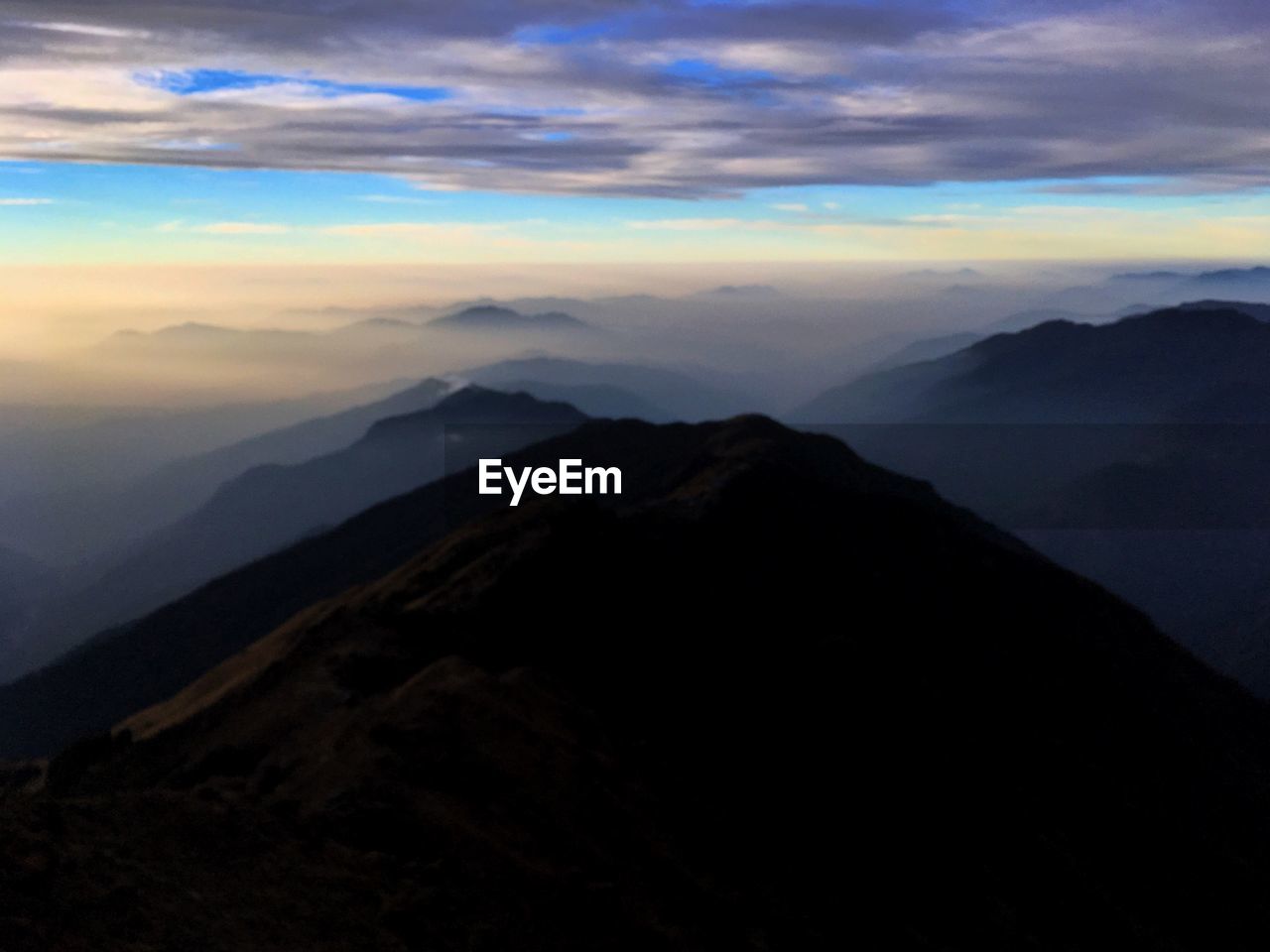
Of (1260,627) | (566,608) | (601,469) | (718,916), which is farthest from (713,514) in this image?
(1260,627)

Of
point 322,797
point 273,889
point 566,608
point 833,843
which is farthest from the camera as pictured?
point 566,608

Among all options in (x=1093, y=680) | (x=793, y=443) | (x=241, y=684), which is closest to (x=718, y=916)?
(x=241, y=684)

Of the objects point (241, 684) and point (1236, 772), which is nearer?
point (241, 684)

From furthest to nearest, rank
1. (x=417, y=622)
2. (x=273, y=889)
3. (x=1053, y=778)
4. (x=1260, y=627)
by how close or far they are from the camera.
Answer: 1. (x=1260, y=627)
2. (x=1053, y=778)
3. (x=417, y=622)
4. (x=273, y=889)

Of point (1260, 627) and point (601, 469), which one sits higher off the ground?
point (601, 469)

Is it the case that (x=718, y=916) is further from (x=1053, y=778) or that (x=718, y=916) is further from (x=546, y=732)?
(x=1053, y=778)

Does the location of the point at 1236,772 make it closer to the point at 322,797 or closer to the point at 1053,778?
the point at 1053,778

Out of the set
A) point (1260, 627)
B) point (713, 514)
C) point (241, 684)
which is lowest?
point (1260, 627)
